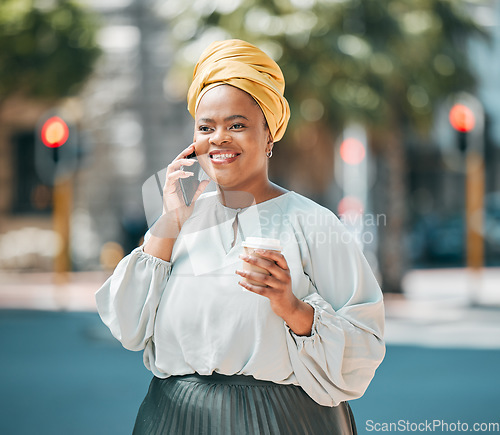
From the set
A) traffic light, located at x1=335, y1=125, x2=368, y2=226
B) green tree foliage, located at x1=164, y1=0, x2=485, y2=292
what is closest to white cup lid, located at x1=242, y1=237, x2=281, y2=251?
traffic light, located at x1=335, y1=125, x2=368, y2=226

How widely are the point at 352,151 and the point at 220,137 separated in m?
12.6

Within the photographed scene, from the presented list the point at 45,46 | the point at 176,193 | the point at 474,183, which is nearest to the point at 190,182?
the point at 176,193

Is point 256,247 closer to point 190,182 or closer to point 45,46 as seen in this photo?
point 190,182

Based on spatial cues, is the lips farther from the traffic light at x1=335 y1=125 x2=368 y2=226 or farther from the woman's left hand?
the traffic light at x1=335 y1=125 x2=368 y2=226

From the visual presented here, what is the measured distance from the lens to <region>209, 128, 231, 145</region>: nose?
2178 millimetres

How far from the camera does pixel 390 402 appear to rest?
6.85 meters

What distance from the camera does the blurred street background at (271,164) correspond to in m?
Answer: 7.56

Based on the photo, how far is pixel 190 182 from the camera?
2.28m

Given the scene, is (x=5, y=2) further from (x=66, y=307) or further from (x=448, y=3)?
(x=448, y=3)

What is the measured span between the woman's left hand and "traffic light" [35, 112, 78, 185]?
35.3 ft

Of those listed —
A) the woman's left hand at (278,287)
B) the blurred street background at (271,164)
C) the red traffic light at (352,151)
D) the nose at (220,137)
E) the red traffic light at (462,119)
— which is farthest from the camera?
the red traffic light at (352,151)

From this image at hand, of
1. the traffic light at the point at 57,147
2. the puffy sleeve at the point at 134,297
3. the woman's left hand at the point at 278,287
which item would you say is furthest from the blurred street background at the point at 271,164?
the woman's left hand at the point at 278,287

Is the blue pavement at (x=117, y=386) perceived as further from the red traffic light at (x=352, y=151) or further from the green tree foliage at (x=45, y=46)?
the green tree foliage at (x=45, y=46)

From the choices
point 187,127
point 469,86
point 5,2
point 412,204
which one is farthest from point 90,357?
point 412,204
